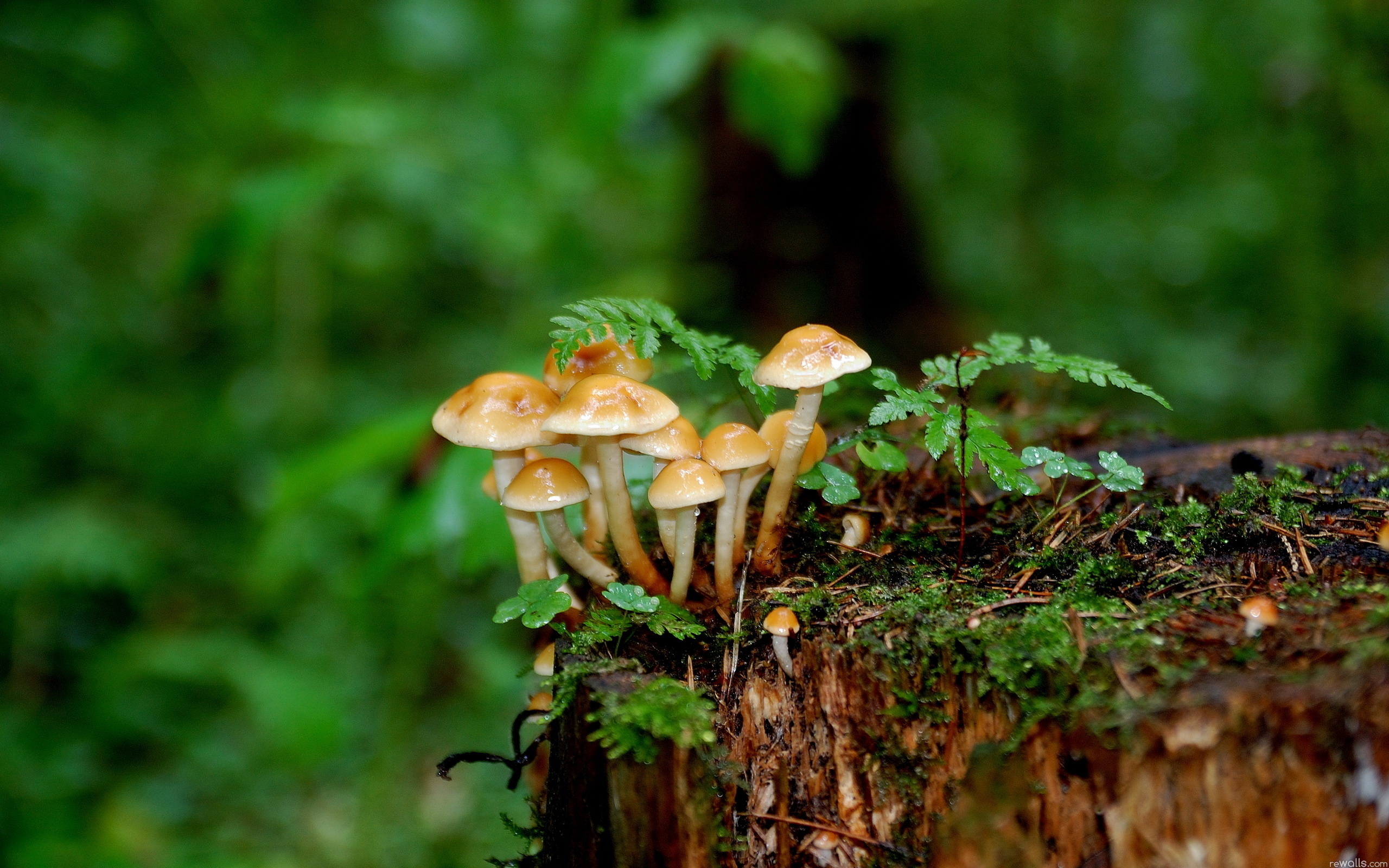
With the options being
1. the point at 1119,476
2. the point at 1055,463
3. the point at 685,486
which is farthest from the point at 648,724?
the point at 1119,476

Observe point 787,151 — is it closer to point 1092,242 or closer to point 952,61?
point 952,61

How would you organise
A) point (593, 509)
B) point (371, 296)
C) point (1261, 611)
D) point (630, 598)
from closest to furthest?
point (1261, 611) < point (630, 598) < point (593, 509) < point (371, 296)

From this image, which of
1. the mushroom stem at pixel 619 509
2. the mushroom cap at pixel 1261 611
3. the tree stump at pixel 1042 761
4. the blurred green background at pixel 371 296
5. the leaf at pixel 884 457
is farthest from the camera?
the blurred green background at pixel 371 296

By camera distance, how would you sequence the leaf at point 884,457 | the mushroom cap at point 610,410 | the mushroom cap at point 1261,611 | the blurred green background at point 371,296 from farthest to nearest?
the blurred green background at point 371,296
the leaf at point 884,457
the mushroom cap at point 610,410
the mushroom cap at point 1261,611

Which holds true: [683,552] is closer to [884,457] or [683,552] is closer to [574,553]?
[574,553]

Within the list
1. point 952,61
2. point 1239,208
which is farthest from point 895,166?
point 1239,208

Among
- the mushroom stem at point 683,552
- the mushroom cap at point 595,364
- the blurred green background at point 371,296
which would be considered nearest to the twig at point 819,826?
the mushroom stem at point 683,552

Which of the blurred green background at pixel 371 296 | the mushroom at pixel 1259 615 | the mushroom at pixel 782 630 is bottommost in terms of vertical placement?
the mushroom at pixel 1259 615

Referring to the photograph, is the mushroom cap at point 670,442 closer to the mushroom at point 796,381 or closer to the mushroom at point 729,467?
the mushroom at point 729,467
